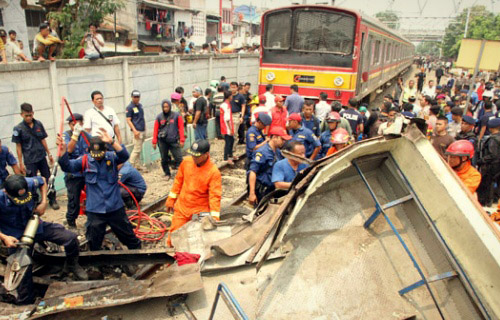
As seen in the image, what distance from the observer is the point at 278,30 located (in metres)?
10.7

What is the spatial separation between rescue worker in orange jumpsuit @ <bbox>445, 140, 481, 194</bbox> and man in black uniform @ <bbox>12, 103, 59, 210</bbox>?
6005mm

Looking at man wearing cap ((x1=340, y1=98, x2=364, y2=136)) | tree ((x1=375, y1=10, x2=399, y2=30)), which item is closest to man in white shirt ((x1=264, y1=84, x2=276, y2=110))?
man wearing cap ((x1=340, y1=98, x2=364, y2=136))

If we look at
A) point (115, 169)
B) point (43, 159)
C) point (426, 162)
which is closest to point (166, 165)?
point (43, 159)

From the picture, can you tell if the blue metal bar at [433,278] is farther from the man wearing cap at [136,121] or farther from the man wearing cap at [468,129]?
the man wearing cap at [136,121]

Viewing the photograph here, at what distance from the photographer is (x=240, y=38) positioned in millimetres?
46562

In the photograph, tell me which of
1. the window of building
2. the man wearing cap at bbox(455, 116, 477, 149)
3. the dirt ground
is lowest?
the dirt ground

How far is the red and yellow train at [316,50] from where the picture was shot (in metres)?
10.0

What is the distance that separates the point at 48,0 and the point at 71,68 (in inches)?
137

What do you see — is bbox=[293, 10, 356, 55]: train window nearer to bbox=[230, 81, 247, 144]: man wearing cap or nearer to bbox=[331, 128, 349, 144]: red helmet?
bbox=[230, 81, 247, 144]: man wearing cap

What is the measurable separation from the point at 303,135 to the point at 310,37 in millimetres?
5269

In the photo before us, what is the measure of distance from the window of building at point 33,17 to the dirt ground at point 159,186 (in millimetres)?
11364

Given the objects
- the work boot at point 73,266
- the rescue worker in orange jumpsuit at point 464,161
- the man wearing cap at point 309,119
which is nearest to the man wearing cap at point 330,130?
the man wearing cap at point 309,119

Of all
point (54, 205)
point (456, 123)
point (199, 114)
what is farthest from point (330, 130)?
point (54, 205)

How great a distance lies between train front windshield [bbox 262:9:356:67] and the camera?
10047 millimetres
